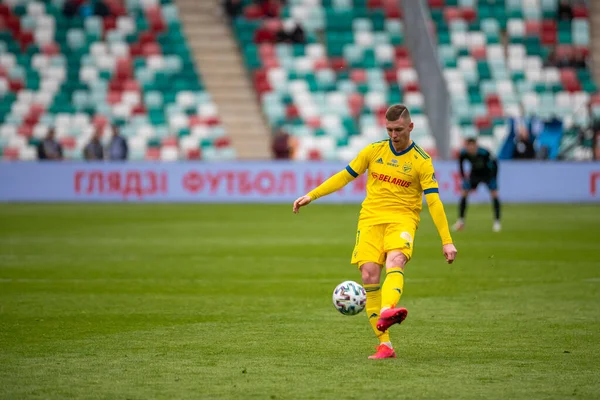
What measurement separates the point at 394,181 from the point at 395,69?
28.4 metres

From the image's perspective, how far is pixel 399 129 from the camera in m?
9.04

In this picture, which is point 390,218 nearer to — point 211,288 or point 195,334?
point 195,334

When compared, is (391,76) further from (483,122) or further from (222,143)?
(222,143)

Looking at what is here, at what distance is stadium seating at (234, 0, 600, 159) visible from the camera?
3609 cm

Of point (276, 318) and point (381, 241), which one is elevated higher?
point (381, 241)

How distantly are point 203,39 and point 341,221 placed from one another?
15035 mm

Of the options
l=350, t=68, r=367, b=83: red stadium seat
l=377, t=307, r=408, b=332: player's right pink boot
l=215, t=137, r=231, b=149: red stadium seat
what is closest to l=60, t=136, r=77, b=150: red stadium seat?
l=215, t=137, r=231, b=149: red stadium seat

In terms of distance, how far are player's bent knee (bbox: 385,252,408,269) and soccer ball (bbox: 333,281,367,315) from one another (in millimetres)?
323

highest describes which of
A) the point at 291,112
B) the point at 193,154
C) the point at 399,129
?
the point at 399,129

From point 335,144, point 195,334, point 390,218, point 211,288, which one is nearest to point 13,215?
point 335,144

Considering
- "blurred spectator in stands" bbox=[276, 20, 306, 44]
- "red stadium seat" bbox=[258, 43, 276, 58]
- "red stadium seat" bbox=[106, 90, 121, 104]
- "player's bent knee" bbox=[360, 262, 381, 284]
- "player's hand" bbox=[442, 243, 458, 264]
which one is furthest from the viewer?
"blurred spectator in stands" bbox=[276, 20, 306, 44]

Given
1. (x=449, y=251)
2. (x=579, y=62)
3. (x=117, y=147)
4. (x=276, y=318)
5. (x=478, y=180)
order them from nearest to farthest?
(x=449, y=251) < (x=276, y=318) < (x=478, y=180) < (x=117, y=147) < (x=579, y=62)

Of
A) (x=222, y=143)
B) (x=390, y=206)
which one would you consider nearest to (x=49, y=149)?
(x=222, y=143)

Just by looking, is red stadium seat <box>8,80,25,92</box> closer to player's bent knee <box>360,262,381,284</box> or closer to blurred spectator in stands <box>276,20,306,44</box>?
blurred spectator in stands <box>276,20,306,44</box>
